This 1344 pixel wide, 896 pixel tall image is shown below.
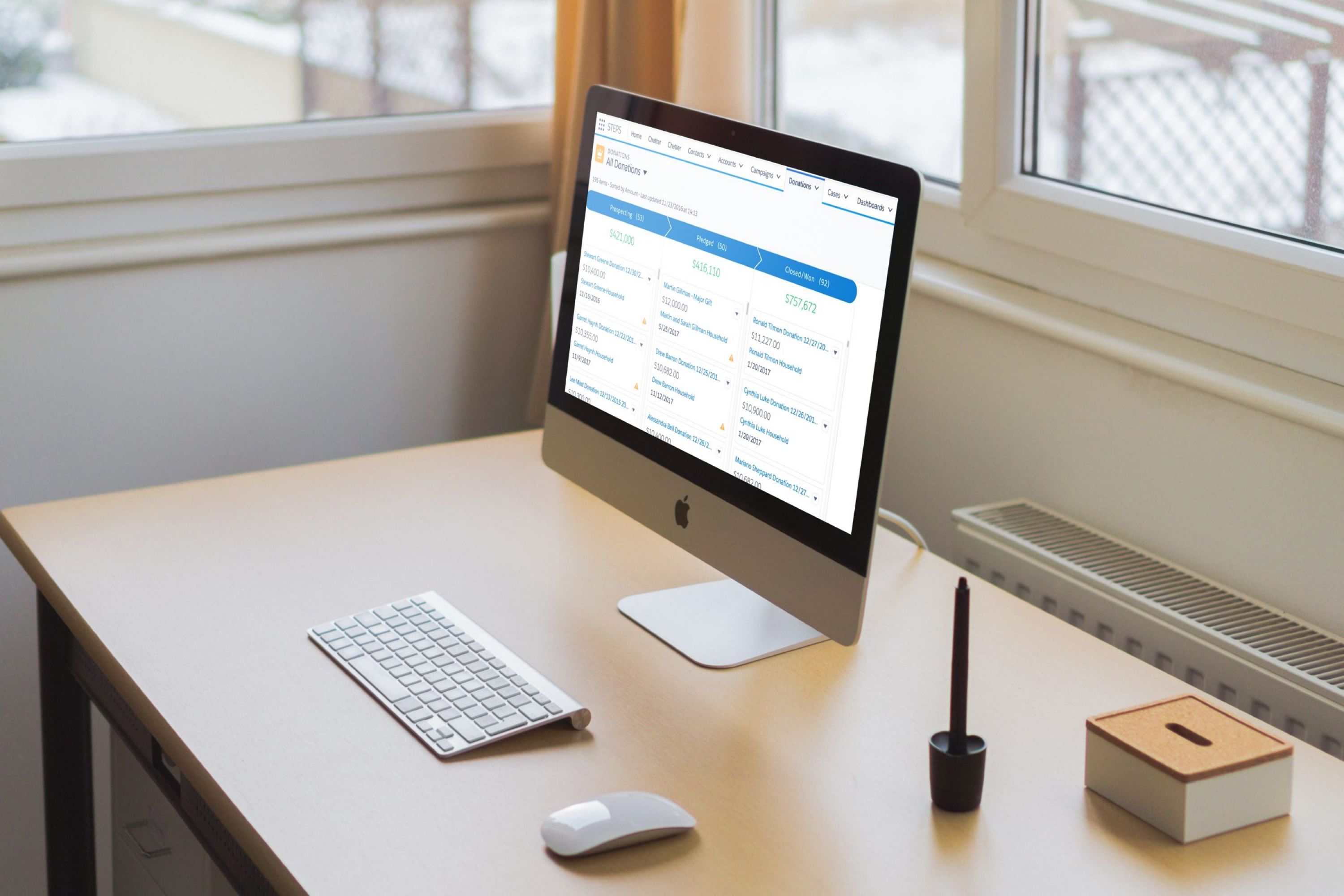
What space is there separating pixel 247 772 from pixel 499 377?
1.21m

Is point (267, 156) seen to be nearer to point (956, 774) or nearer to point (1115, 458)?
point (1115, 458)

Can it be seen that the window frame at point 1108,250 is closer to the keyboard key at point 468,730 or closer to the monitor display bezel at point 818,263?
the monitor display bezel at point 818,263

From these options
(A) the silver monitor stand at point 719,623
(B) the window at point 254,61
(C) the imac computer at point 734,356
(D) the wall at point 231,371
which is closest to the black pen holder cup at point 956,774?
(C) the imac computer at point 734,356

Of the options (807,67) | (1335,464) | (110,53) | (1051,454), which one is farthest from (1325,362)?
(110,53)

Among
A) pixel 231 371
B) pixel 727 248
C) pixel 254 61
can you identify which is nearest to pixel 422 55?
pixel 254 61

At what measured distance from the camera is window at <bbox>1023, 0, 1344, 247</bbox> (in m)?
1.33

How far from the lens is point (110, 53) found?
1.83 m

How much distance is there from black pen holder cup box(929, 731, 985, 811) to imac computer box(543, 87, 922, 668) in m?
0.14

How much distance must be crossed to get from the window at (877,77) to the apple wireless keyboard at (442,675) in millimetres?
860

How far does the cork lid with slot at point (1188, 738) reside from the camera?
3.15 ft

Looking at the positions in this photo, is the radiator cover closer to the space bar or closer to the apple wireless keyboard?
the apple wireless keyboard

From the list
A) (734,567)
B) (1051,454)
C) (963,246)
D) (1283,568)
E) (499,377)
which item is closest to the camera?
(734,567)

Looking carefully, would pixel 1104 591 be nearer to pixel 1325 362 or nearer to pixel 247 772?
pixel 1325 362

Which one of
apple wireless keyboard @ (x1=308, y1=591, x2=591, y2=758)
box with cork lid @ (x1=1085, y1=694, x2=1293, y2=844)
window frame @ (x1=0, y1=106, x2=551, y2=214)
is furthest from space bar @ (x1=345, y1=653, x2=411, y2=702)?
window frame @ (x1=0, y1=106, x2=551, y2=214)
